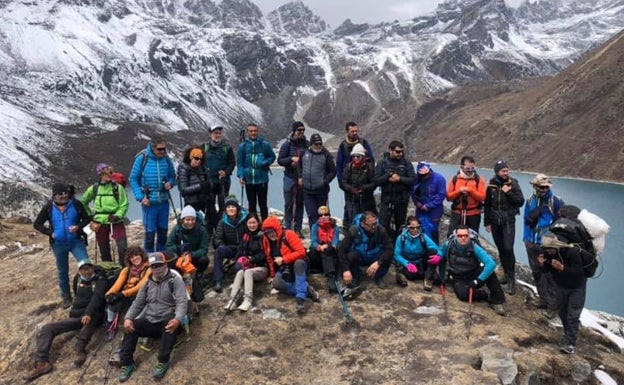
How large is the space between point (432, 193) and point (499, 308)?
282 centimetres

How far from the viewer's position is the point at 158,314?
325 inches

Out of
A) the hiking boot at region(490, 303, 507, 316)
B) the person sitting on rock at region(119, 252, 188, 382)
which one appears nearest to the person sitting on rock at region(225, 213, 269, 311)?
the person sitting on rock at region(119, 252, 188, 382)

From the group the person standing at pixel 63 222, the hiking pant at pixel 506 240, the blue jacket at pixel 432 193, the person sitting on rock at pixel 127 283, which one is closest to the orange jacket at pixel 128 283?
the person sitting on rock at pixel 127 283

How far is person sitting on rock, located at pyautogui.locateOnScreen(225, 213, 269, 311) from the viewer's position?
31.5ft

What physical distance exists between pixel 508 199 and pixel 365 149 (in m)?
3.24

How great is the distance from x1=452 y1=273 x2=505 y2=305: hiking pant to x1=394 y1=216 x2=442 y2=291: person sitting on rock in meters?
0.62

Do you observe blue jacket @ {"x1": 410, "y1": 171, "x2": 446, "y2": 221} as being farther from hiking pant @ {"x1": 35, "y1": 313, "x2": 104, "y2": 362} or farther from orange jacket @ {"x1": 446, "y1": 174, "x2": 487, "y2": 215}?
hiking pant @ {"x1": 35, "y1": 313, "x2": 104, "y2": 362}

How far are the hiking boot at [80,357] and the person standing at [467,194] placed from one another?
773 cm

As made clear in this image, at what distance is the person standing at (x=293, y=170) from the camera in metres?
11.9

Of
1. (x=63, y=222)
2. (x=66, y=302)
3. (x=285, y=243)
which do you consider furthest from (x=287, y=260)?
(x=66, y=302)

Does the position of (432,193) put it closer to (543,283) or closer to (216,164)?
(543,283)

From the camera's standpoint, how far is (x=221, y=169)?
12133mm

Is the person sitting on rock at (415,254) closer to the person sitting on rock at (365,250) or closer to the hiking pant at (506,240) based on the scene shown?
the person sitting on rock at (365,250)

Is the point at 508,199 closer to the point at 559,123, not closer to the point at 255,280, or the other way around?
the point at 255,280
